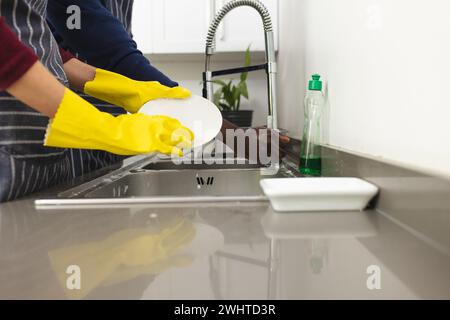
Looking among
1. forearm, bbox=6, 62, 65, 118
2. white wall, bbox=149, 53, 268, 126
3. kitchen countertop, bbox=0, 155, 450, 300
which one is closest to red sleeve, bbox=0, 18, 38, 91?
forearm, bbox=6, 62, 65, 118

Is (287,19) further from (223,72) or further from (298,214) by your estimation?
(298,214)

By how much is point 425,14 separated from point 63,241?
527mm

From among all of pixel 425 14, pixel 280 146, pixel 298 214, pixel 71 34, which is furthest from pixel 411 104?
pixel 71 34

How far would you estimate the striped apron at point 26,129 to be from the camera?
0.72 metres

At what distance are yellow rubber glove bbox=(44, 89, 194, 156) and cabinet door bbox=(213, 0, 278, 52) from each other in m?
1.61

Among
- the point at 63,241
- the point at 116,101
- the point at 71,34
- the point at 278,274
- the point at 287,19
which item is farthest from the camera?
the point at 287,19

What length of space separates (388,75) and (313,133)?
39cm

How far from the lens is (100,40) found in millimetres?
1175

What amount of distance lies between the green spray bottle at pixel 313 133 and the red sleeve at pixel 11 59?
65cm

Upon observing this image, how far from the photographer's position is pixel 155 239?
50 centimetres

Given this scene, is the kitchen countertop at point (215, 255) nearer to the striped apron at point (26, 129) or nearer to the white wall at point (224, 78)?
the striped apron at point (26, 129)

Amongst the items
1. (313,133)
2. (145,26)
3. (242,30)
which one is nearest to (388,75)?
(313,133)

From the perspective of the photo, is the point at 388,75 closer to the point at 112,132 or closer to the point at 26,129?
the point at 112,132

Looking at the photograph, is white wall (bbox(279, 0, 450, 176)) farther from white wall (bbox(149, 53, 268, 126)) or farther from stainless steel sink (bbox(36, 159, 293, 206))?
white wall (bbox(149, 53, 268, 126))
